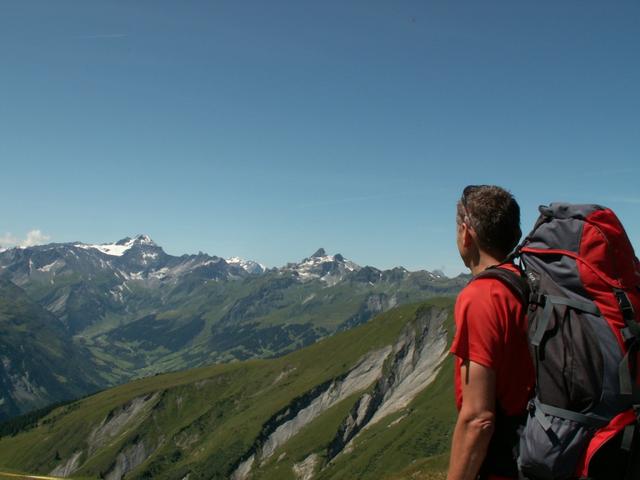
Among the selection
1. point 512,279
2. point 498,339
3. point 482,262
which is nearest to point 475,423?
point 498,339

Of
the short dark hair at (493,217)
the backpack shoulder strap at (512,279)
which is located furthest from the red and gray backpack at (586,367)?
the short dark hair at (493,217)

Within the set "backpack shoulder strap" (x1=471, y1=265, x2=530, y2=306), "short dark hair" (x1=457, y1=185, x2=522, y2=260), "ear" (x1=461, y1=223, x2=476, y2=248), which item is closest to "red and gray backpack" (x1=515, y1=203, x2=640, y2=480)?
"backpack shoulder strap" (x1=471, y1=265, x2=530, y2=306)

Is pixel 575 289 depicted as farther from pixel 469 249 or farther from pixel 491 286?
pixel 469 249

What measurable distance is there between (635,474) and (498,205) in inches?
137

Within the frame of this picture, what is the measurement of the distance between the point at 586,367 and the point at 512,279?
125 cm

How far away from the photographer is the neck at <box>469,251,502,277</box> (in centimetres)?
743

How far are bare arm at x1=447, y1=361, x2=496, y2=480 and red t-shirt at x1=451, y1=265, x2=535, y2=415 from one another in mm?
190

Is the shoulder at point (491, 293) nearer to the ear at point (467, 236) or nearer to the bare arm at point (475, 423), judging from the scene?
the bare arm at point (475, 423)

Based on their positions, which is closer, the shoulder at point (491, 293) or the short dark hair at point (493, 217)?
the shoulder at point (491, 293)

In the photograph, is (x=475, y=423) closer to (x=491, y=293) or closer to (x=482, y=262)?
(x=491, y=293)

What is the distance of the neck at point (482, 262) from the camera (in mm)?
7430

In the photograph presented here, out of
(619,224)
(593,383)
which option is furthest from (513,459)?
(619,224)

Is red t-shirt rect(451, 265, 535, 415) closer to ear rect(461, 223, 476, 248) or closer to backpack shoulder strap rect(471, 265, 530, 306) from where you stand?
backpack shoulder strap rect(471, 265, 530, 306)

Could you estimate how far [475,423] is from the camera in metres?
6.38
